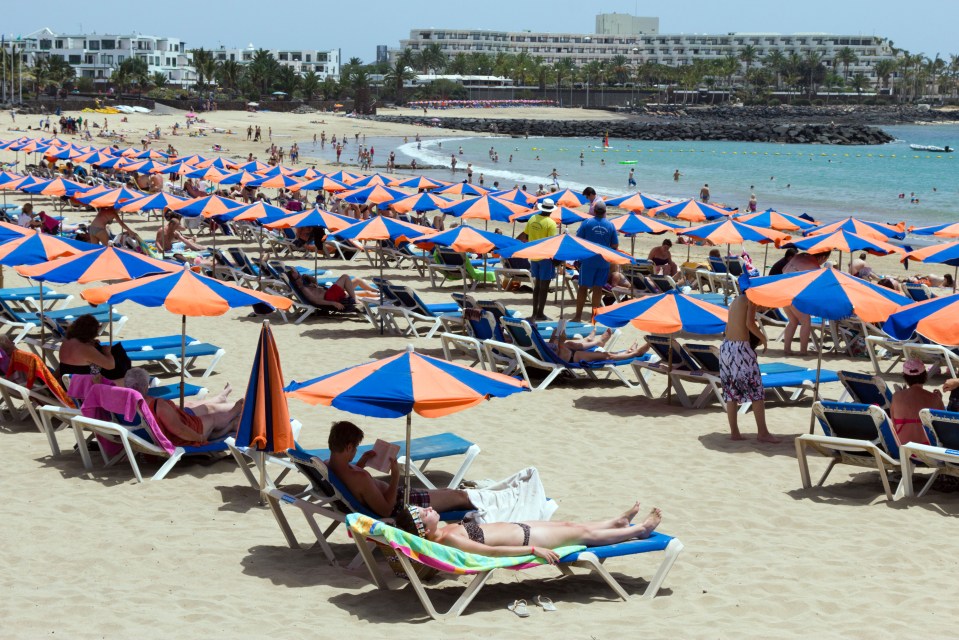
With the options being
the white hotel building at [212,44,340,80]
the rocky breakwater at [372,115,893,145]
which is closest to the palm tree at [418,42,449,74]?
the white hotel building at [212,44,340,80]

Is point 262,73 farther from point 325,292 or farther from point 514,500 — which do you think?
point 514,500

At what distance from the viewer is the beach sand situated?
16.3ft

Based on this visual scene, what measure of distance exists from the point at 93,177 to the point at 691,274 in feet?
66.4

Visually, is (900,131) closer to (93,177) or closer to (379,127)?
(379,127)

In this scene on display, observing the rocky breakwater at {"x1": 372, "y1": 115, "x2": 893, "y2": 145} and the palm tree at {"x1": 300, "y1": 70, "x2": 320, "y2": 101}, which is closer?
the rocky breakwater at {"x1": 372, "y1": 115, "x2": 893, "y2": 145}

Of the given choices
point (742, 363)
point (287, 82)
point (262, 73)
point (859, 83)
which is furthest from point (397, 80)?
point (742, 363)

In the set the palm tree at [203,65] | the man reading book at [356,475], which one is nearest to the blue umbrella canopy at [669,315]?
the man reading book at [356,475]

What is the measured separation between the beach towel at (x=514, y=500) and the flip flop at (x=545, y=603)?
0.56m

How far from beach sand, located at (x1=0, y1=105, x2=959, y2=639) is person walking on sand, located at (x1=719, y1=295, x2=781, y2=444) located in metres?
0.32

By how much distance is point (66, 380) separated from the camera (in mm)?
8336

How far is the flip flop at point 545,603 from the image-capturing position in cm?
520

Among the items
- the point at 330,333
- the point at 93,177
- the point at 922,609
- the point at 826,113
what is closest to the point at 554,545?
the point at 922,609

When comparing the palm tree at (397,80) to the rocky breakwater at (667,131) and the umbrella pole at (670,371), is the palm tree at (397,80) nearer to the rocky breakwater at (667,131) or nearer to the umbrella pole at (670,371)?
the rocky breakwater at (667,131)

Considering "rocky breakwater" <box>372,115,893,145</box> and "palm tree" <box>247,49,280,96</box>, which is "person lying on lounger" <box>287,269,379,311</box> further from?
"palm tree" <box>247,49,280,96</box>
